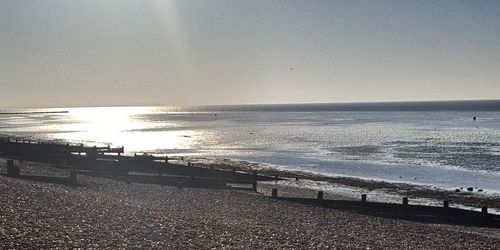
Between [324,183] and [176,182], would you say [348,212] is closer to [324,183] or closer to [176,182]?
[176,182]

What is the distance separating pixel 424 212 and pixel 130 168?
78.4 ft

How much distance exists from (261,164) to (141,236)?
1498 inches

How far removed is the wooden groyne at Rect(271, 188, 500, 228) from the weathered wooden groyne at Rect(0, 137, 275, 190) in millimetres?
8391

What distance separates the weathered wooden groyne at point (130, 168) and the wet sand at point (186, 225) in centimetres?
489

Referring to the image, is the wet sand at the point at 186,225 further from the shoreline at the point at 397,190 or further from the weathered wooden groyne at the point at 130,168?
the shoreline at the point at 397,190

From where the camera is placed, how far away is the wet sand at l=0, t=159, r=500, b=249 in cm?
1549

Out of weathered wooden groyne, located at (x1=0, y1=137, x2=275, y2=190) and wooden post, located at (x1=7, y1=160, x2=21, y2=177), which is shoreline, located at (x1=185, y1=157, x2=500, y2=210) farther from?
wooden post, located at (x1=7, y1=160, x2=21, y2=177)

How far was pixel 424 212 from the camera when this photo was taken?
24.5 metres

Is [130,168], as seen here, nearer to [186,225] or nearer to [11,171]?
[11,171]

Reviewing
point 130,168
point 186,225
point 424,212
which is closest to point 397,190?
point 424,212

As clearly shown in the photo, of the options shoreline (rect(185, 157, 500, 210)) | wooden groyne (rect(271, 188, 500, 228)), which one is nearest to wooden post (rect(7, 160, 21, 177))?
wooden groyne (rect(271, 188, 500, 228))

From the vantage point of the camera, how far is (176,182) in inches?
1216

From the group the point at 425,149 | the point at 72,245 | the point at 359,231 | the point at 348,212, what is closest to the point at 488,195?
the point at 348,212

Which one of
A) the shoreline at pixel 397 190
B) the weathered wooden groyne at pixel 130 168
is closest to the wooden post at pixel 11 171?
the weathered wooden groyne at pixel 130 168
